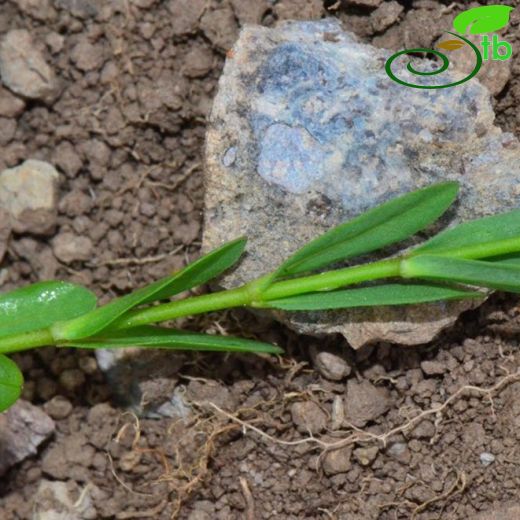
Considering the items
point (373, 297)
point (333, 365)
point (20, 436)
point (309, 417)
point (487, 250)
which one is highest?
point (487, 250)

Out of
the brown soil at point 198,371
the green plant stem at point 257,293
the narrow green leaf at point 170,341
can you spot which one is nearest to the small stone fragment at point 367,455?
the brown soil at point 198,371

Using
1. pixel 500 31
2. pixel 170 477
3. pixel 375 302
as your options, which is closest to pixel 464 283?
pixel 375 302

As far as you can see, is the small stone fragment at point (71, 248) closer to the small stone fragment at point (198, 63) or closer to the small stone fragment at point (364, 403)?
the small stone fragment at point (198, 63)

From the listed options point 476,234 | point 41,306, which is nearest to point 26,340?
point 41,306

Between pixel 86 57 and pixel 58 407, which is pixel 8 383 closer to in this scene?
pixel 58 407

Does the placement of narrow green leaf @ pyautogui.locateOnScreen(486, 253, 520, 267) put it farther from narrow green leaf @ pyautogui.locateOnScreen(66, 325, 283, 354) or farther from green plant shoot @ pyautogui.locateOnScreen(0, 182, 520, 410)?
narrow green leaf @ pyautogui.locateOnScreen(66, 325, 283, 354)

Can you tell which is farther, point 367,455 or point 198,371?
point 198,371

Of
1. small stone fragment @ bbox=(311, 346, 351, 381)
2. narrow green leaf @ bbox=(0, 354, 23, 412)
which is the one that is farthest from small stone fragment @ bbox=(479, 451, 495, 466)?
narrow green leaf @ bbox=(0, 354, 23, 412)
